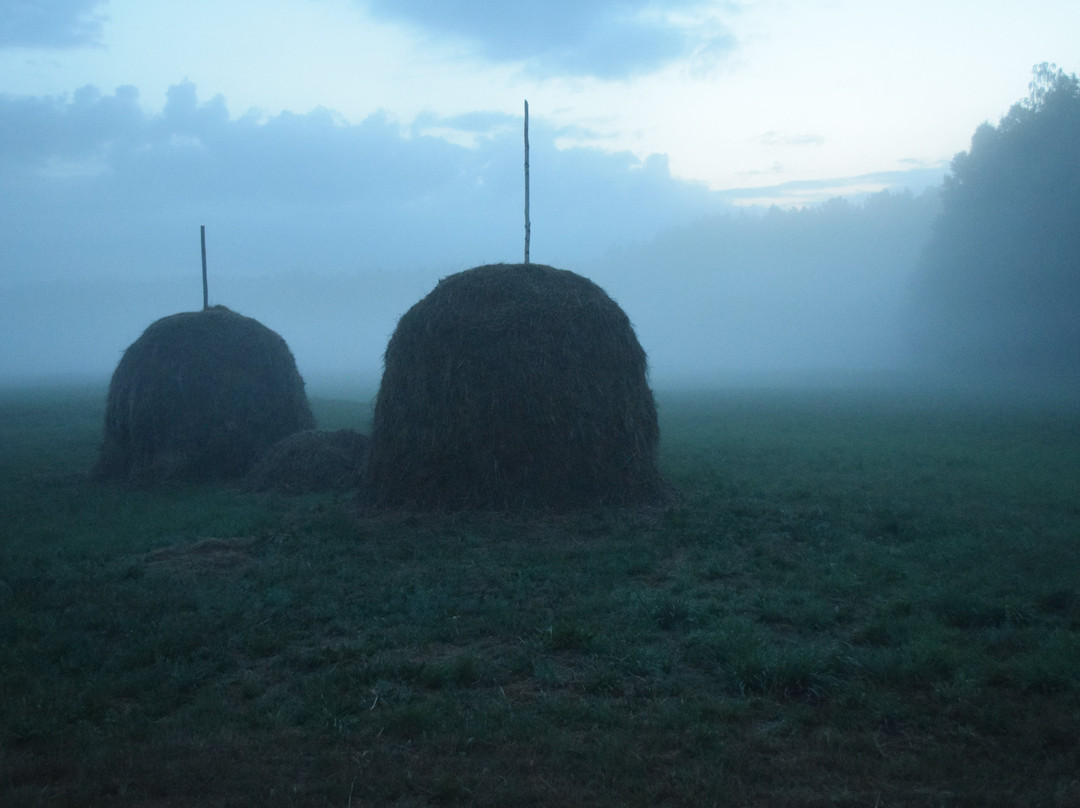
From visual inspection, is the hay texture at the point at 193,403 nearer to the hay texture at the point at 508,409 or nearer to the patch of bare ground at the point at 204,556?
the hay texture at the point at 508,409

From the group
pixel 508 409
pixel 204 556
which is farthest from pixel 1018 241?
pixel 204 556

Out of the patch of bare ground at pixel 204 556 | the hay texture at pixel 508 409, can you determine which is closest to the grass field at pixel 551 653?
the patch of bare ground at pixel 204 556

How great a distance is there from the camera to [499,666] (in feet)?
21.0

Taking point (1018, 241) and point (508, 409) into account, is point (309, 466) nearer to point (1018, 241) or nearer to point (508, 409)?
point (508, 409)

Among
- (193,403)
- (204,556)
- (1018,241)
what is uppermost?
(1018,241)

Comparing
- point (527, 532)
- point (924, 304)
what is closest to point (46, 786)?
point (527, 532)

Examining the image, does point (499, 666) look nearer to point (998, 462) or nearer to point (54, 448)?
point (998, 462)

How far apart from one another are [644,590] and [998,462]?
1068 cm

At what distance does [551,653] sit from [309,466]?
29.4ft

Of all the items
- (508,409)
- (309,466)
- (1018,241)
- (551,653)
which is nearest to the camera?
(551,653)

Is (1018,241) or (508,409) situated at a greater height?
(1018,241)

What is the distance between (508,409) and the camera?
1161cm

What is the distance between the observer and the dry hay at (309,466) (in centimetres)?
1440

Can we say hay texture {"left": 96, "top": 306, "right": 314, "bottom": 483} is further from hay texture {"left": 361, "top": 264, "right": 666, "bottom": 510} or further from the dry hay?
hay texture {"left": 361, "top": 264, "right": 666, "bottom": 510}
